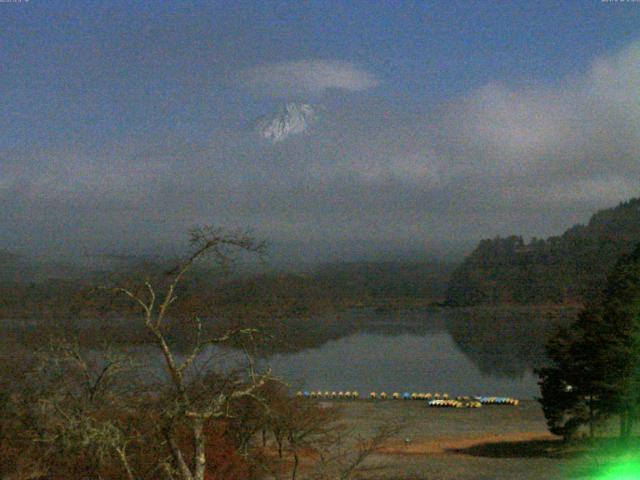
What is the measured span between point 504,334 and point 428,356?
32.0 meters

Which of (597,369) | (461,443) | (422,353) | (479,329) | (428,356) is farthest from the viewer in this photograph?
(479,329)

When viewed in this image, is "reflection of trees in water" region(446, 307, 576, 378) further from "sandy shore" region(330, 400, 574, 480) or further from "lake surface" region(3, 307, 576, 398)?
"sandy shore" region(330, 400, 574, 480)

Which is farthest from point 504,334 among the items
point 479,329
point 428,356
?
point 428,356

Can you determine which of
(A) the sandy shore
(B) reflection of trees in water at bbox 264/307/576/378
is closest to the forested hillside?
(B) reflection of trees in water at bbox 264/307/576/378

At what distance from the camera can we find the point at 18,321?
122 ft

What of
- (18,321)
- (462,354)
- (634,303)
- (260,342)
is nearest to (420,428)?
(634,303)

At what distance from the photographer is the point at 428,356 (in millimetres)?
97750

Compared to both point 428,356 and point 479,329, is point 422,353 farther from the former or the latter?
point 479,329

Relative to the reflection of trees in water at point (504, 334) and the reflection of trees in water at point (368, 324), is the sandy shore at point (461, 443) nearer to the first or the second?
the reflection of trees in water at point (504, 334)

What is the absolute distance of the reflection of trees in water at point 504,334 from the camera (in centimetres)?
8494

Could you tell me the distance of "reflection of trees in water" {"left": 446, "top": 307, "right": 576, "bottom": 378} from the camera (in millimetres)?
84938

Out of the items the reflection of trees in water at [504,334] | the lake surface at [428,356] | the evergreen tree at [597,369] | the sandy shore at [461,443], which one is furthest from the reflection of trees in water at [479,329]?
the evergreen tree at [597,369]

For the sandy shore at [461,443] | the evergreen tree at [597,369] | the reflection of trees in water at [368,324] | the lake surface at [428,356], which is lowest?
the reflection of trees in water at [368,324]

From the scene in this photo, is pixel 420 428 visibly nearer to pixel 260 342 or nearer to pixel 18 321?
pixel 18 321
